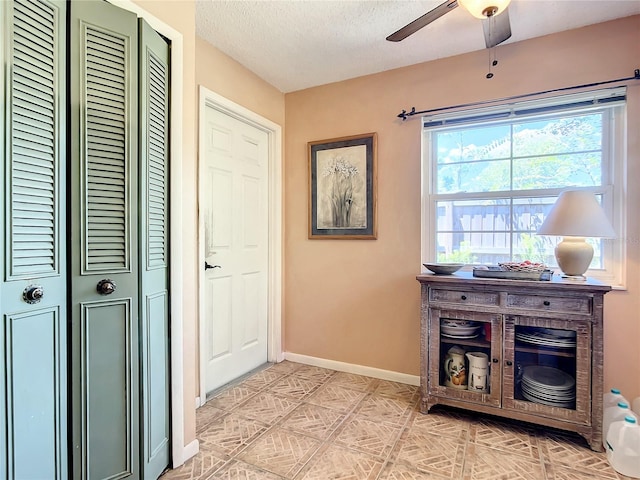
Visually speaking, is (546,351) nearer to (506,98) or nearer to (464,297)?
(464,297)

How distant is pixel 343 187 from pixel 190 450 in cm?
214

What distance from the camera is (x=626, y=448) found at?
172 cm

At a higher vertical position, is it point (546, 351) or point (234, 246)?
point (234, 246)

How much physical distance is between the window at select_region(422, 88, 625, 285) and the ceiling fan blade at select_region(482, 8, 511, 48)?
2.20ft

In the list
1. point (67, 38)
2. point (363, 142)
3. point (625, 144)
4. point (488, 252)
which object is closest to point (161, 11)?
point (67, 38)

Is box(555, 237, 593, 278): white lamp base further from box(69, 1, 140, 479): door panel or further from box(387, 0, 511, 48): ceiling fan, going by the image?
box(69, 1, 140, 479): door panel

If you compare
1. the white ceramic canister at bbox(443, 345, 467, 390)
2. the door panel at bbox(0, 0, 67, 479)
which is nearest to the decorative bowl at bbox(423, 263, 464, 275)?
the white ceramic canister at bbox(443, 345, 467, 390)

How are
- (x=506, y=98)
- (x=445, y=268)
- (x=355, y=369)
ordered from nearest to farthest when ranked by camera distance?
(x=445, y=268), (x=506, y=98), (x=355, y=369)

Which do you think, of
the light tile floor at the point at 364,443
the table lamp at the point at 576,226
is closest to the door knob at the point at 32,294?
the light tile floor at the point at 364,443

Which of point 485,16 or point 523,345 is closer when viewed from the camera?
point 485,16

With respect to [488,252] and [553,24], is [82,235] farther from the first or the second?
[553,24]

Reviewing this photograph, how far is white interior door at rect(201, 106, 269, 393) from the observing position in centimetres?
256

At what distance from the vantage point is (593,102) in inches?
86.8

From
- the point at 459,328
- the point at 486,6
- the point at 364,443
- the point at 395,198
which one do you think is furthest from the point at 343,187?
the point at 364,443
